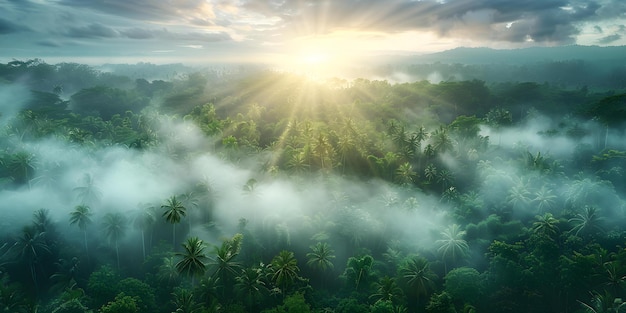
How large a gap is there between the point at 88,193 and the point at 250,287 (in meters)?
36.6

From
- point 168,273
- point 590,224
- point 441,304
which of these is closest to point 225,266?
point 168,273

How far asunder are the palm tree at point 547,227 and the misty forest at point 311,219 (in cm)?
29

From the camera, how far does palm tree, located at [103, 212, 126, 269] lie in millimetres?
61906

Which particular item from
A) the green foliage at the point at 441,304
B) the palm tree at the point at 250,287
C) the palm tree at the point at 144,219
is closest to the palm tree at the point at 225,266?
the palm tree at the point at 250,287

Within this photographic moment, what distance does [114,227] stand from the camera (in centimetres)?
6191

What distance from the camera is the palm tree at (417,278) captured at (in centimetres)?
5231

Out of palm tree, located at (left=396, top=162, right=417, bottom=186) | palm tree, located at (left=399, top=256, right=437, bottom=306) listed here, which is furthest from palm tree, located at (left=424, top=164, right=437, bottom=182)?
palm tree, located at (left=399, top=256, right=437, bottom=306)

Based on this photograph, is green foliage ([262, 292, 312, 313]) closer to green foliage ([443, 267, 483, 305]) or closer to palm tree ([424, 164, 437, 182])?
green foliage ([443, 267, 483, 305])

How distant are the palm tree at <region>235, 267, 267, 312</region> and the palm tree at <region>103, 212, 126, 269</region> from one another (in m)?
24.5

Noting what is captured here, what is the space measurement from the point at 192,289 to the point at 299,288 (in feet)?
45.4

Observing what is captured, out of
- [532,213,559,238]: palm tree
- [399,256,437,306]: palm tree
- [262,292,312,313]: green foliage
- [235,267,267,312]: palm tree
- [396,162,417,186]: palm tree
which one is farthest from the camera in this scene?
[396,162,417,186]: palm tree

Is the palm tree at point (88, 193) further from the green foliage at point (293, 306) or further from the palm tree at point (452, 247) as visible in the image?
the palm tree at point (452, 247)

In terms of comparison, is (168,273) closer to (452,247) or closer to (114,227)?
(114,227)

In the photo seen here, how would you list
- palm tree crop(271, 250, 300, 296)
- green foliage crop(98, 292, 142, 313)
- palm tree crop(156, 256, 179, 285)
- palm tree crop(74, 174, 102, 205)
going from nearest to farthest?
1. green foliage crop(98, 292, 142, 313)
2. palm tree crop(271, 250, 300, 296)
3. palm tree crop(156, 256, 179, 285)
4. palm tree crop(74, 174, 102, 205)
